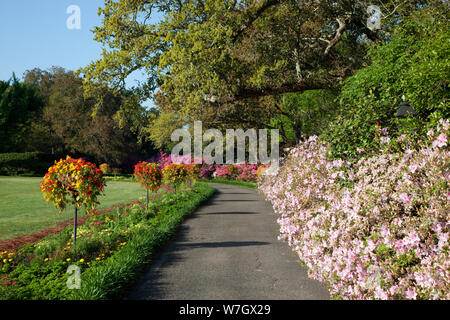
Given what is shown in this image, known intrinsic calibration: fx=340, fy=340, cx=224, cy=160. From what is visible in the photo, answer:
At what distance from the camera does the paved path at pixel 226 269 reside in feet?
15.8

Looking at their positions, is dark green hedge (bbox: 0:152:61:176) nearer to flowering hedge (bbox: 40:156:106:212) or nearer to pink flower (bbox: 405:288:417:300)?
flowering hedge (bbox: 40:156:106:212)

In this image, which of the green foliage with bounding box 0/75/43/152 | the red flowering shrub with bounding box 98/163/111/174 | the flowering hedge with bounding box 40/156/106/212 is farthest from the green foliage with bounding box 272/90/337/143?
the green foliage with bounding box 0/75/43/152

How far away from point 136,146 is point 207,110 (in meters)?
31.7

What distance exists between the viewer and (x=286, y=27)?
48.8 ft

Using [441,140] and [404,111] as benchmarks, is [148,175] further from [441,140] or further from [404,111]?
[441,140]

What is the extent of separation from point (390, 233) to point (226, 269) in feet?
9.33

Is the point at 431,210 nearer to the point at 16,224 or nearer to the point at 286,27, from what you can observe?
the point at 16,224

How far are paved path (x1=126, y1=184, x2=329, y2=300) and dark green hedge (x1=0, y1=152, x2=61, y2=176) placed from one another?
103ft

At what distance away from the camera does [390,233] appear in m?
4.12

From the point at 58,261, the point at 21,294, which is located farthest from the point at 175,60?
the point at 21,294

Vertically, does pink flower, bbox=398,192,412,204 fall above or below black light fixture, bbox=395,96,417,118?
below

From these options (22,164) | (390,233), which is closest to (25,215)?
(390,233)

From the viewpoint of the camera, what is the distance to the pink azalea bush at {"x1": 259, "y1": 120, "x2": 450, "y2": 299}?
142 inches

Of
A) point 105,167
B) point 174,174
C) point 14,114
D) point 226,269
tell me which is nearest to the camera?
point 226,269
